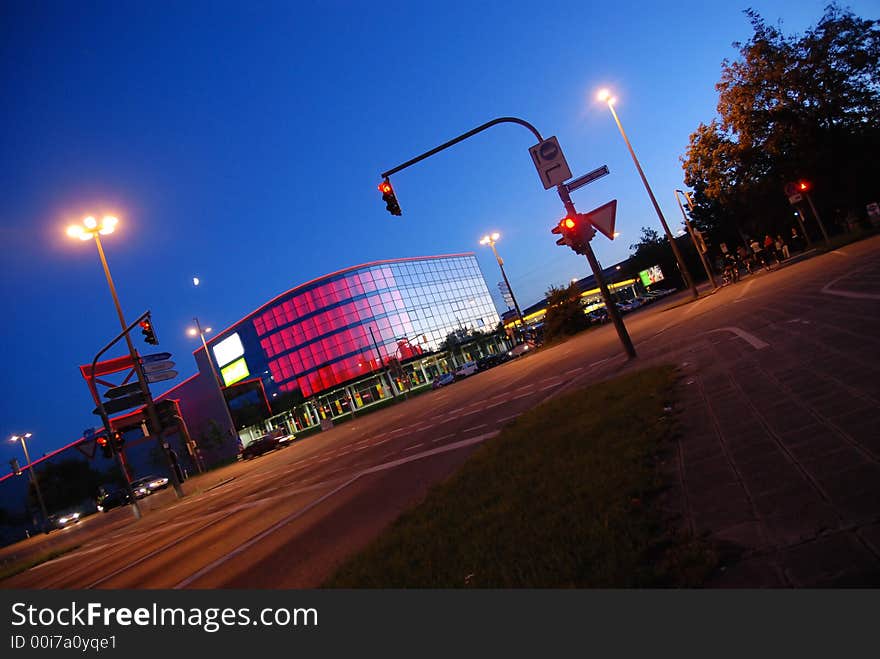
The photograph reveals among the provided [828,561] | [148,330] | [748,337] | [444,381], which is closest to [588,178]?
[748,337]

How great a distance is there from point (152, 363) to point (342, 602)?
871 inches

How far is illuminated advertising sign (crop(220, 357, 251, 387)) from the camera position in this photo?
77000 millimetres

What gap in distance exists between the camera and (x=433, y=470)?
8266 mm

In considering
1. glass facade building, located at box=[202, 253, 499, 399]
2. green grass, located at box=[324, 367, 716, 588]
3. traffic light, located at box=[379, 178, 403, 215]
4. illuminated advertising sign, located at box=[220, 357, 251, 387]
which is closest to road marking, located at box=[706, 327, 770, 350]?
green grass, located at box=[324, 367, 716, 588]

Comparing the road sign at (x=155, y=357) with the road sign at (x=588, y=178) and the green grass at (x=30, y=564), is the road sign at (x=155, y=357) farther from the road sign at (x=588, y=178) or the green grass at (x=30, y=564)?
the road sign at (x=588, y=178)

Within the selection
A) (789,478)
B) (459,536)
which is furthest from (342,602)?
(789,478)

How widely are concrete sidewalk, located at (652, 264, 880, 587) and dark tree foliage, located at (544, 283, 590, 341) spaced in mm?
33717

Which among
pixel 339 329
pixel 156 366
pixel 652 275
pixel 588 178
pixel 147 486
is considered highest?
pixel 339 329

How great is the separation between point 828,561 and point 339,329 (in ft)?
228

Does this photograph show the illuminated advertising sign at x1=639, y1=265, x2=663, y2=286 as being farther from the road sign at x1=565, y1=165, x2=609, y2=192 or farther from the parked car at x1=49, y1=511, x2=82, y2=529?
the parked car at x1=49, y1=511, x2=82, y2=529

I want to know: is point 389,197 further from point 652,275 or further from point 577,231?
point 652,275

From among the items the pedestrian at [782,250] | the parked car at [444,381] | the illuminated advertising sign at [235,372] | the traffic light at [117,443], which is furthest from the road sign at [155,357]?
the illuminated advertising sign at [235,372]

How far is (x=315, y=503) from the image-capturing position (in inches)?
366

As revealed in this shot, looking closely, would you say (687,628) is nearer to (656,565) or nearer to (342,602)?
(656,565)
